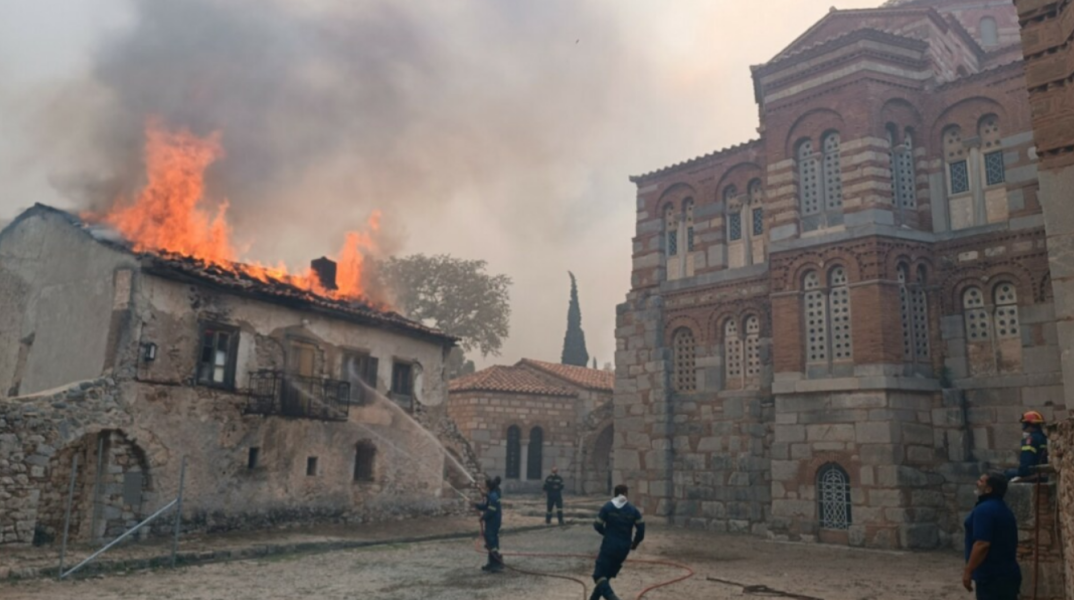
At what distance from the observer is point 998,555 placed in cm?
681

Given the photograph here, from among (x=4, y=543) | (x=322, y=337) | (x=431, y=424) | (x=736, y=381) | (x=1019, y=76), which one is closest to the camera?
(x=4, y=543)

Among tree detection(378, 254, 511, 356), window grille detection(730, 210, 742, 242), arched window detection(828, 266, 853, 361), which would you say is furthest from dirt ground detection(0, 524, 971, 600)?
tree detection(378, 254, 511, 356)

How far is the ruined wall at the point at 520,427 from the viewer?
34.1 meters

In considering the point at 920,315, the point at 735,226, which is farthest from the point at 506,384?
the point at 920,315

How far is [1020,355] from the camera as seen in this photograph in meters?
16.9

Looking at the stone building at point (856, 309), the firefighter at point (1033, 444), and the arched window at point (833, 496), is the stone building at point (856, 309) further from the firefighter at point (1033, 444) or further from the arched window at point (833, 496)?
the firefighter at point (1033, 444)

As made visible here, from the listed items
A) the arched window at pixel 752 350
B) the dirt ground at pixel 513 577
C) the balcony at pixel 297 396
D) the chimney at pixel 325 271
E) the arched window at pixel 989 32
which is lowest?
the dirt ground at pixel 513 577

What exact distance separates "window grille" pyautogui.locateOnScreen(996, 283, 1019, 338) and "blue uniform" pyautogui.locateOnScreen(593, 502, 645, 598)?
39.6ft

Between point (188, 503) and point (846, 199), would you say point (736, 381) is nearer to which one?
point (846, 199)

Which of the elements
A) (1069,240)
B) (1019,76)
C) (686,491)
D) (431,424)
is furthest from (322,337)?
(1019,76)

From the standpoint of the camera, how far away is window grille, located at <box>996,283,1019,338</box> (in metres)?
17.1

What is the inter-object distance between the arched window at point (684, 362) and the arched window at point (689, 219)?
250cm

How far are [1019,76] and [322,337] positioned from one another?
17.6 meters

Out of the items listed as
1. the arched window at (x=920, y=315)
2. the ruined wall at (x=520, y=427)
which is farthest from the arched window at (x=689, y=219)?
the ruined wall at (x=520, y=427)
